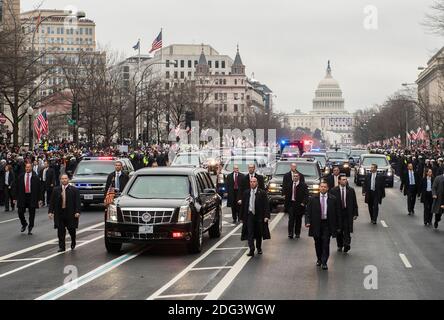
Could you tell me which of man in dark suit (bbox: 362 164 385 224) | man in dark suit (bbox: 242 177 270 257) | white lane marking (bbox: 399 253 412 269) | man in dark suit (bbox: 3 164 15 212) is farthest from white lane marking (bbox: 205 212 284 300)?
man in dark suit (bbox: 3 164 15 212)

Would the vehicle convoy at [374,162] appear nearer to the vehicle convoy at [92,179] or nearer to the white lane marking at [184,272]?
the vehicle convoy at [92,179]

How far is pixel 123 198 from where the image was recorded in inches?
616

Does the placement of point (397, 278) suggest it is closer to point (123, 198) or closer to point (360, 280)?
point (360, 280)

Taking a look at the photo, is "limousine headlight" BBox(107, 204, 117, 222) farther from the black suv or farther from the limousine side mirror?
the limousine side mirror

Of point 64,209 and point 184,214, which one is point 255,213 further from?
point 64,209

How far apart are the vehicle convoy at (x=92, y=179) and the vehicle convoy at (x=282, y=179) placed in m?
4.94

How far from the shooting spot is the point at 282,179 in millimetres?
26047

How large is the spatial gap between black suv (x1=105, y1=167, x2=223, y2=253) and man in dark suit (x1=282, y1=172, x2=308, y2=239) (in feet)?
10.3

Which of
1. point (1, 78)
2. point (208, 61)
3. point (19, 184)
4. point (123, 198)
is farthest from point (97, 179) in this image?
point (208, 61)

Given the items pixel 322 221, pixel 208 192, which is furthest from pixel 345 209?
pixel 208 192

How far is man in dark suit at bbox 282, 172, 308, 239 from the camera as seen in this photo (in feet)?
62.8

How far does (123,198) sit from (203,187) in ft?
7.66

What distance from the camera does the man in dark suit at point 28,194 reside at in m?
19.3
